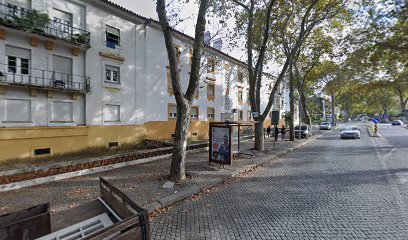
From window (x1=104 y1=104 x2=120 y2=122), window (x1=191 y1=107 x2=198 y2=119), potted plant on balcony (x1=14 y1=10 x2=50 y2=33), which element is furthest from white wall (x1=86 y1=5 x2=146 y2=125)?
window (x1=191 y1=107 x2=198 y2=119)

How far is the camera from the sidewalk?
17.3 feet

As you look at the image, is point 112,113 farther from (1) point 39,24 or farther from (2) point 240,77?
(2) point 240,77

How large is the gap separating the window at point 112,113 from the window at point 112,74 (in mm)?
1655

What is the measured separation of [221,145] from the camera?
28.8 ft

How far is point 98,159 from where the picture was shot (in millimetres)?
8453

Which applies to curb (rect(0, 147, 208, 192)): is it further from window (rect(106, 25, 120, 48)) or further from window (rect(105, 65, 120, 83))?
window (rect(106, 25, 120, 48))

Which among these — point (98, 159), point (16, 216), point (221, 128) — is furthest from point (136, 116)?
point (16, 216)

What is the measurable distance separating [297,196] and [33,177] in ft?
26.7

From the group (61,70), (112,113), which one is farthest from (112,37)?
(112,113)

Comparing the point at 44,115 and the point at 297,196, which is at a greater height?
the point at 44,115

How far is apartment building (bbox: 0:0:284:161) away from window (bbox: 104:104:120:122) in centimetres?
6

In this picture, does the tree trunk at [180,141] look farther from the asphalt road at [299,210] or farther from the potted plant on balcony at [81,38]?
the potted plant on balcony at [81,38]

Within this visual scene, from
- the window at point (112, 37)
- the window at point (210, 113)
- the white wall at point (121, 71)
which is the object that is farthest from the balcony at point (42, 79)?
the window at point (210, 113)

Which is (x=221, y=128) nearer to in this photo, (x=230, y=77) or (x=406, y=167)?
(x=406, y=167)
